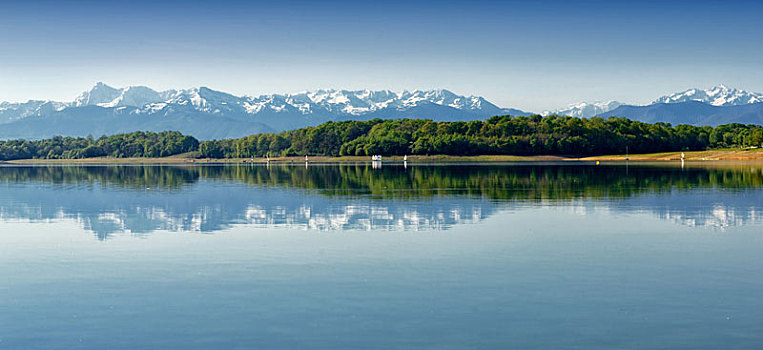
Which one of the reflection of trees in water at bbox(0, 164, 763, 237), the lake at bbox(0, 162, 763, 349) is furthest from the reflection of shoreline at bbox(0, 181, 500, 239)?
the lake at bbox(0, 162, 763, 349)

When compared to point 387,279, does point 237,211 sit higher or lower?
higher

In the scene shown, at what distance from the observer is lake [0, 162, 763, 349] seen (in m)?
15.0

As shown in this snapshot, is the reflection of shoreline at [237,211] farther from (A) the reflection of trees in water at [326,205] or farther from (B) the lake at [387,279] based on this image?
(B) the lake at [387,279]

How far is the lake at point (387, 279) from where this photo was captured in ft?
49.1

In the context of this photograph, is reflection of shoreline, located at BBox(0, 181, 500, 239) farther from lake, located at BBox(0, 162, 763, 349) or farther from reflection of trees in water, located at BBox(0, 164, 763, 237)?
lake, located at BBox(0, 162, 763, 349)

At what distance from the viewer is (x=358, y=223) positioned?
110 ft

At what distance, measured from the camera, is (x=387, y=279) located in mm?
20234

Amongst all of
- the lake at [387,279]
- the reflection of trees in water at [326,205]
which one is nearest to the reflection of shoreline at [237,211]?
the reflection of trees in water at [326,205]

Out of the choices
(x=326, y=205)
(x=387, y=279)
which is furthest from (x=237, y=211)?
(x=387, y=279)

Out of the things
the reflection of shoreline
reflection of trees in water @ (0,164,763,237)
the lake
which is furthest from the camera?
reflection of trees in water @ (0,164,763,237)

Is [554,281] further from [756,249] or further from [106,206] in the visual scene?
[106,206]

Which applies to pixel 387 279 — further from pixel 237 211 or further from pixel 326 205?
pixel 326 205

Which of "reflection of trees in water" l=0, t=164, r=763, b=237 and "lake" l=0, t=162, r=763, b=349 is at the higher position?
"reflection of trees in water" l=0, t=164, r=763, b=237

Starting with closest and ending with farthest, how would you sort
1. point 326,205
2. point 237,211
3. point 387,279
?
point 387,279 < point 237,211 < point 326,205
